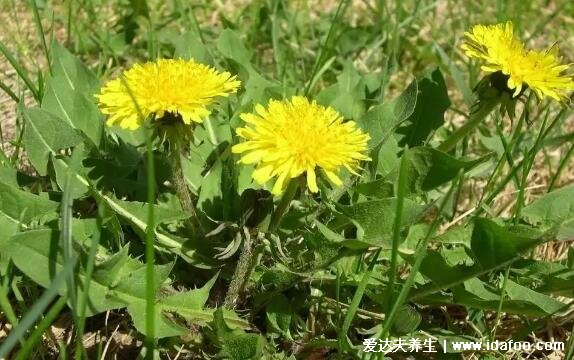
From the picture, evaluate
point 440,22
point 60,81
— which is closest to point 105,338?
point 60,81

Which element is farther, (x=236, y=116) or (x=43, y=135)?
(x=236, y=116)

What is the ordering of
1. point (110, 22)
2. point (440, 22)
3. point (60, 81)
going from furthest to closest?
point (440, 22) → point (110, 22) → point (60, 81)

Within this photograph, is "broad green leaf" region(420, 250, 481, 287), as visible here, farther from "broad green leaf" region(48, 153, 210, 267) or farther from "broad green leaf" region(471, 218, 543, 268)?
"broad green leaf" region(48, 153, 210, 267)

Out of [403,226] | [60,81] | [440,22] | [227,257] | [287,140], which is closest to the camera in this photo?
[287,140]

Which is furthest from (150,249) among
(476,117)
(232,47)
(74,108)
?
(232,47)

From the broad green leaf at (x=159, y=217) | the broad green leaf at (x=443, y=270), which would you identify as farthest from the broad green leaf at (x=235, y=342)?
the broad green leaf at (x=443, y=270)

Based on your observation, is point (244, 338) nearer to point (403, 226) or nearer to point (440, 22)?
point (403, 226)
